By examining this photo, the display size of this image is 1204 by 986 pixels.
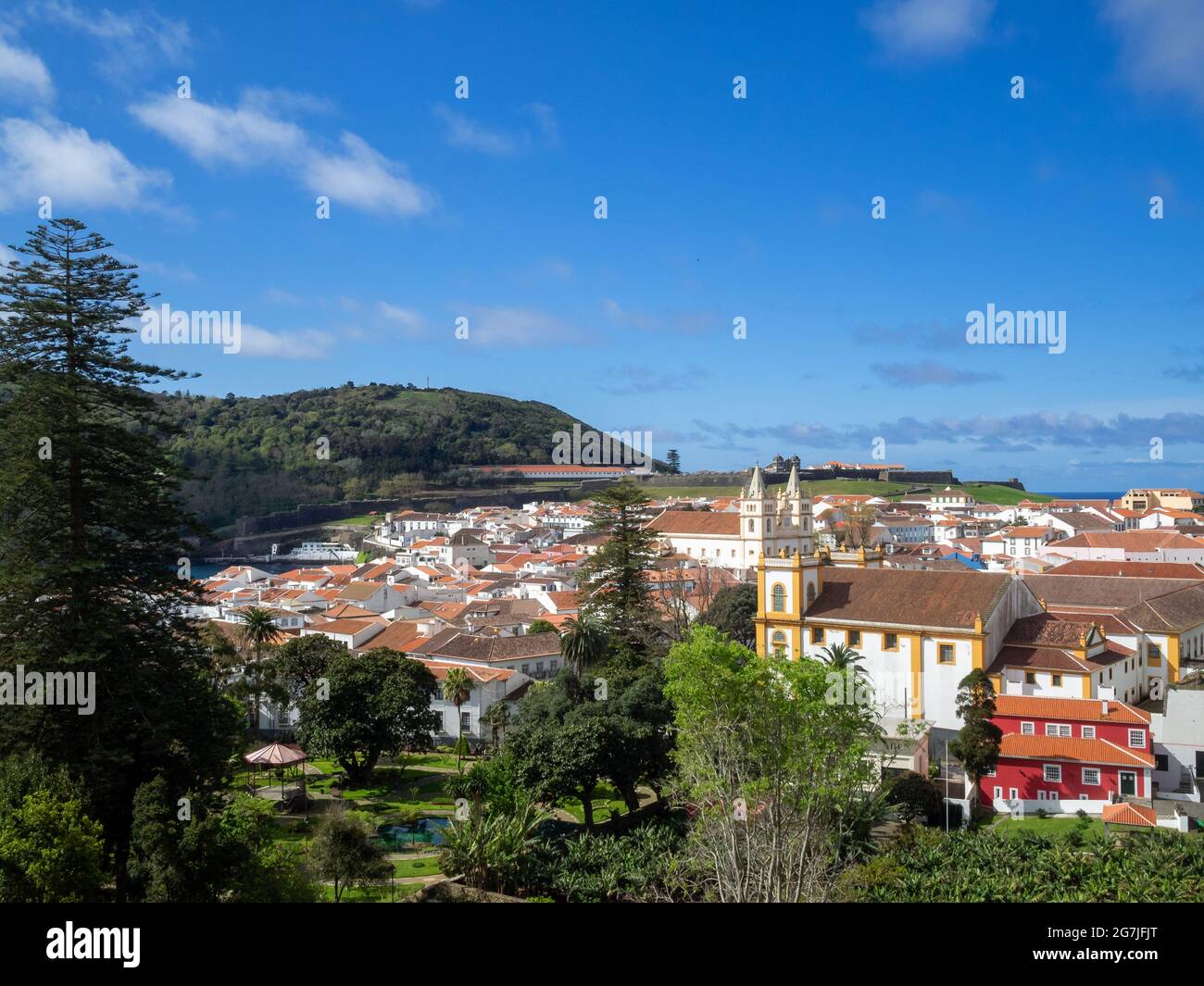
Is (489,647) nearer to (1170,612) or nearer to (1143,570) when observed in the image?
(1170,612)

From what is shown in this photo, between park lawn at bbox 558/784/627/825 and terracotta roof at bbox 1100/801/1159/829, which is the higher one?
terracotta roof at bbox 1100/801/1159/829

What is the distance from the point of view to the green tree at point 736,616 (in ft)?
130

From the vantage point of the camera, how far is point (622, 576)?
3353cm

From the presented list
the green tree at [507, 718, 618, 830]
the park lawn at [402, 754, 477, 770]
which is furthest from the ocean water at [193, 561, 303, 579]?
the green tree at [507, 718, 618, 830]

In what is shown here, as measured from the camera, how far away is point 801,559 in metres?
33.6

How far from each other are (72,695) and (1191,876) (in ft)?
64.6

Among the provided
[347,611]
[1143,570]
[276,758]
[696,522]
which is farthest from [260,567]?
[1143,570]

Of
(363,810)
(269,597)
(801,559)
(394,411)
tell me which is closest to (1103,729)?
(801,559)

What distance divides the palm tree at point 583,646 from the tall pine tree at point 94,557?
14659 mm

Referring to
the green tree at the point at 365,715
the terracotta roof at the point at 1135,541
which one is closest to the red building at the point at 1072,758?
the green tree at the point at 365,715

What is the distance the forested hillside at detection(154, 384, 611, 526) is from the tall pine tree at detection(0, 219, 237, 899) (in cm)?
8850

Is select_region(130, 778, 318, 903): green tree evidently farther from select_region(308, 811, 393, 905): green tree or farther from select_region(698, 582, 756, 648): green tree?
select_region(698, 582, 756, 648): green tree

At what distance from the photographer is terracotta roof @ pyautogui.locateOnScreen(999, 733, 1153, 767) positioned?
23.5 meters

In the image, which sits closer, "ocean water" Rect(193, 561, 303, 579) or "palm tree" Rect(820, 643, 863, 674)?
"palm tree" Rect(820, 643, 863, 674)
